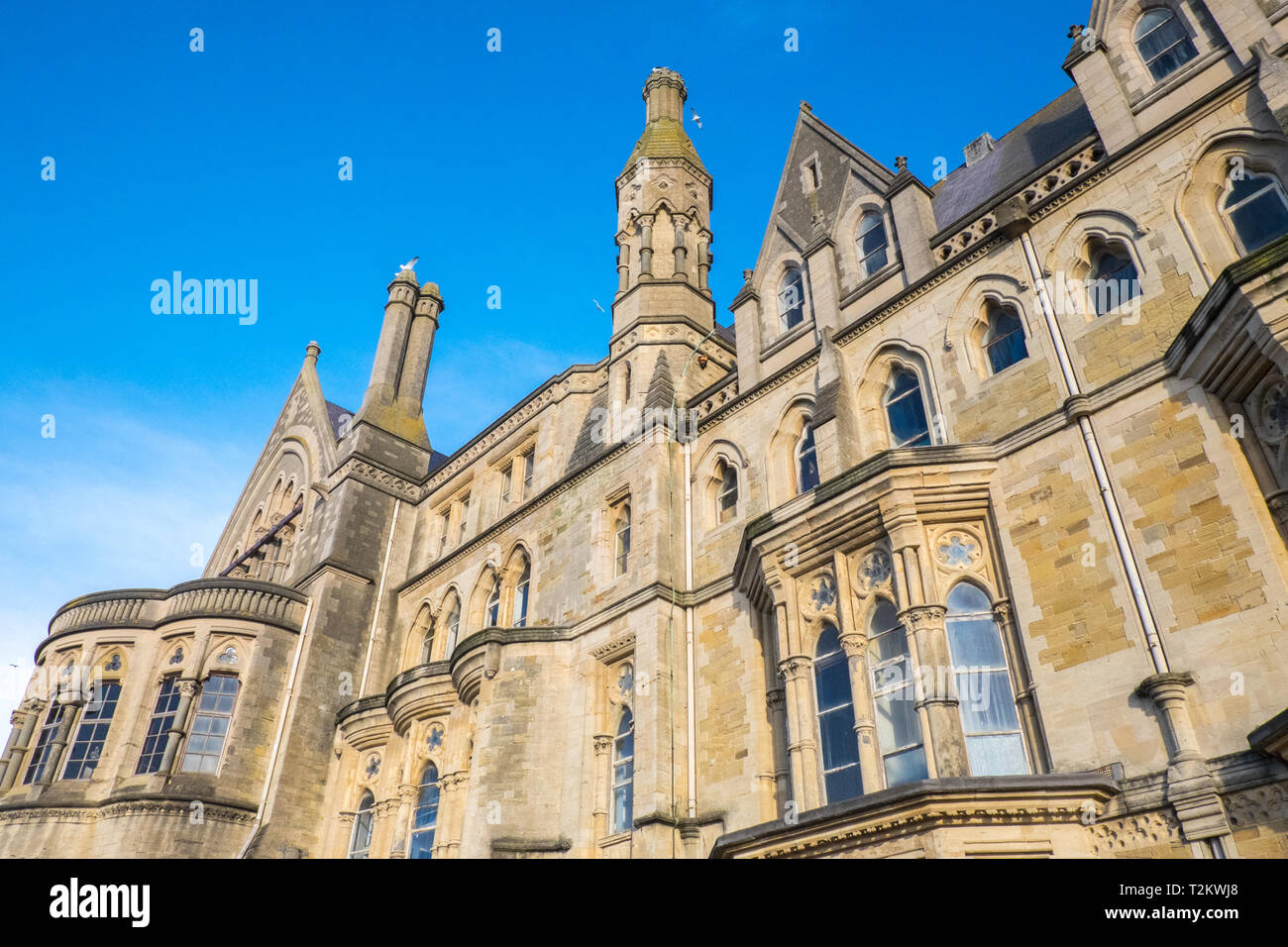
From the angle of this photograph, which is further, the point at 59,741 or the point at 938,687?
the point at 59,741

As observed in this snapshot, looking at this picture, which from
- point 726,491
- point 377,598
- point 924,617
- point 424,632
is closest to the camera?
point 924,617

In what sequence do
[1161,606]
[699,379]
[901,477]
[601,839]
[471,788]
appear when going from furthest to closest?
[699,379], [471,788], [601,839], [901,477], [1161,606]

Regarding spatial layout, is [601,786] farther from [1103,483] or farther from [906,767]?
[1103,483]

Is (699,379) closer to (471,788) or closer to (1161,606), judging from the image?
(471,788)

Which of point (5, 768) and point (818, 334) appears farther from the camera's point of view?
point (5, 768)

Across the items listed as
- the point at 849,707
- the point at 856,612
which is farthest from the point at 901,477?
the point at 849,707

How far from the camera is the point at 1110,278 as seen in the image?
12.7 meters

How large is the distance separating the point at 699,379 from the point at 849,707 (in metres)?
9.11

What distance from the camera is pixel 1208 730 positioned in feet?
31.2

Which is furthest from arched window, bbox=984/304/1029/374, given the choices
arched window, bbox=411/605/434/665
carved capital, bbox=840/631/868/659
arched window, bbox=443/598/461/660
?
arched window, bbox=411/605/434/665

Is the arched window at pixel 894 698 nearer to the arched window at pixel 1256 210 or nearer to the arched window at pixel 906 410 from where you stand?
the arched window at pixel 906 410

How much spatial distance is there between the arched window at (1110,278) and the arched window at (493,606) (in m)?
13.7

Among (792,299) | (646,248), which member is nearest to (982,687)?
(792,299)

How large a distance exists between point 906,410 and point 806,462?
1.99 metres
